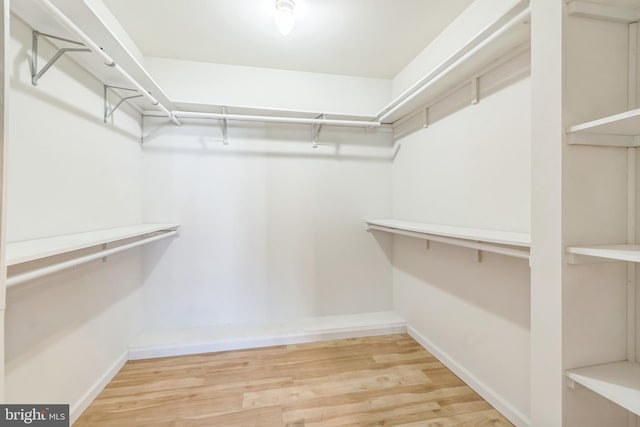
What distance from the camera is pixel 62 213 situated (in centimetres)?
138

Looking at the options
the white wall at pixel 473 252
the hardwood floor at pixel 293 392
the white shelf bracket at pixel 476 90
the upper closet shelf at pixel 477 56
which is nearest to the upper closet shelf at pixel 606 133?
the white wall at pixel 473 252

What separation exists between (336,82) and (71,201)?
2248mm

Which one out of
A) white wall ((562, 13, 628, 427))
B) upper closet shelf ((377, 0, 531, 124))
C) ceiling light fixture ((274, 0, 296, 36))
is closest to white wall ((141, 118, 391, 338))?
upper closet shelf ((377, 0, 531, 124))

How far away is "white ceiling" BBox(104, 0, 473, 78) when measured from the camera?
173cm

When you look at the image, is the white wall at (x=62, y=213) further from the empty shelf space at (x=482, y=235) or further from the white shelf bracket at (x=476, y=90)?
the white shelf bracket at (x=476, y=90)

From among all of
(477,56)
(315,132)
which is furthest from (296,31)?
(477,56)

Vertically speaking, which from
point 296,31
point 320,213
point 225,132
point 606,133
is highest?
point 296,31

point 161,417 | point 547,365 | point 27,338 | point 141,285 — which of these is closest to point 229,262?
point 141,285

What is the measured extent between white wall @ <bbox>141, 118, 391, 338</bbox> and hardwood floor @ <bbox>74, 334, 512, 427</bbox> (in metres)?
0.46

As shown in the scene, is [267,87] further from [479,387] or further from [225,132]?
[479,387]

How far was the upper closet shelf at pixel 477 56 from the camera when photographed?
3.95ft

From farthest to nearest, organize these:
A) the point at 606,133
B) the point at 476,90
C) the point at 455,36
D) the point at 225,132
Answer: the point at 225,132
the point at 455,36
the point at 476,90
the point at 606,133

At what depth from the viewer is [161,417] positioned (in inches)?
59.7

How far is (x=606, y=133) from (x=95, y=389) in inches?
112
